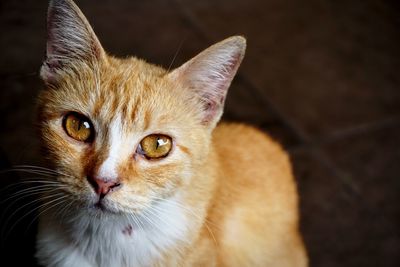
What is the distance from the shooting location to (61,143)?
3.92ft

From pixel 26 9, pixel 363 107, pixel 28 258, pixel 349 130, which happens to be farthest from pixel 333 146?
pixel 26 9

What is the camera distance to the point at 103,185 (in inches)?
44.1

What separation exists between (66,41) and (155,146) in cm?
36

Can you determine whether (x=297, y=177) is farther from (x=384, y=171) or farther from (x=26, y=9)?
(x=26, y=9)

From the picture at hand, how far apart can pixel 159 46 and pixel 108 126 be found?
162cm

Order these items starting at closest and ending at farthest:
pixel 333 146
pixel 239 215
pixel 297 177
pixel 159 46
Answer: pixel 239 215
pixel 297 177
pixel 333 146
pixel 159 46

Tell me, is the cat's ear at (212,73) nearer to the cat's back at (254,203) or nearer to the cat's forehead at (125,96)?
the cat's forehead at (125,96)

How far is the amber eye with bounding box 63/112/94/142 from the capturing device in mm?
1203

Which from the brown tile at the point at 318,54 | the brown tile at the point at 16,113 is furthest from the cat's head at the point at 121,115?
the brown tile at the point at 318,54

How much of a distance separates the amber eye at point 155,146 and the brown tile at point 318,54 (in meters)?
1.32

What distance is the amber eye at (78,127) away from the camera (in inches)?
47.4

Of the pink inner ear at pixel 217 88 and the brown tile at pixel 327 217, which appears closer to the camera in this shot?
the pink inner ear at pixel 217 88

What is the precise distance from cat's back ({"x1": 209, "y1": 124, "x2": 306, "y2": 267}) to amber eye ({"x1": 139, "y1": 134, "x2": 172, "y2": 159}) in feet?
0.82

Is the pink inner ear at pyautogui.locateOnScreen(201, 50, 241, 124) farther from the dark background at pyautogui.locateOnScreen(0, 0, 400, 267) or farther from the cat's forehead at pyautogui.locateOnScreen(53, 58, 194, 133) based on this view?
the dark background at pyautogui.locateOnScreen(0, 0, 400, 267)
